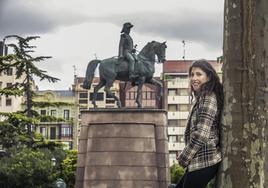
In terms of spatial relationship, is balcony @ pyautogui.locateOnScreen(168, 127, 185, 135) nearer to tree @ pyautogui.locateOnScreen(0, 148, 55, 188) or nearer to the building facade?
the building facade

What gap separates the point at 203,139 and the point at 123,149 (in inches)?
805

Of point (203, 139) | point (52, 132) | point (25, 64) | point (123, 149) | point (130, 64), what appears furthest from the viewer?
point (52, 132)

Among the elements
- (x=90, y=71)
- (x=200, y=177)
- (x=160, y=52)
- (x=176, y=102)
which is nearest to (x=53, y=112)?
(x=176, y=102)

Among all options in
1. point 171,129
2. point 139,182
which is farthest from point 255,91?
point 171,129

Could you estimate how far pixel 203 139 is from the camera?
205 inches

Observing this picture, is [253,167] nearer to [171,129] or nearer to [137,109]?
[137,109]

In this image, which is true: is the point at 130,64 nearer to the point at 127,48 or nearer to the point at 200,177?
the point at 127,48

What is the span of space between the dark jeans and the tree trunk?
0.07 meters

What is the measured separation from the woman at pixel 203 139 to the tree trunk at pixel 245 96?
8 centimetres

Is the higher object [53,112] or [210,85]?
[210,85]

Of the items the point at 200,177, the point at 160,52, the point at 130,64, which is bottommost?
the point at 200,177

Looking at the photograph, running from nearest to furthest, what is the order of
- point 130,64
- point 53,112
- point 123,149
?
point 123,149
point 130,64
point 53,112

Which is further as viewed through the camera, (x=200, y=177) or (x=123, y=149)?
(x=123, y=149)

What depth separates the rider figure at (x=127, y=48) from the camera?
88.2 ft
